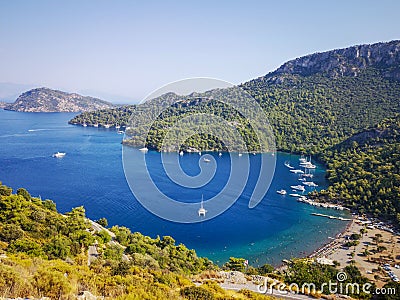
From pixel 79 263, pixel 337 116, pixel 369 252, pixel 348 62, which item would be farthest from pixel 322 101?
pixel 79 263

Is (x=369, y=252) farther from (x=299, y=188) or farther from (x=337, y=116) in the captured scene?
(x=337, y=116)

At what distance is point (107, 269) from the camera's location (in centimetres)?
681

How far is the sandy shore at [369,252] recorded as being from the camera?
13648mm

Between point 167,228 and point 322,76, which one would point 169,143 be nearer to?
point 167,228

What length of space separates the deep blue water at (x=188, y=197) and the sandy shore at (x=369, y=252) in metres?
0.83

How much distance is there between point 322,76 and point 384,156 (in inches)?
1253

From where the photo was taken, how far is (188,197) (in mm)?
22969

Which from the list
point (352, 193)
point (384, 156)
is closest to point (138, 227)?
point (352, 193)

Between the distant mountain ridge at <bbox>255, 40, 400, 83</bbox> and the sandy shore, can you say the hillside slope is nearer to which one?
the distant mountain ridge at <bbox>255, 40, 400, 83</bbox>

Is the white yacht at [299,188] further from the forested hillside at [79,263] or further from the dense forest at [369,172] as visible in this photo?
the forested hillside at [79,263]

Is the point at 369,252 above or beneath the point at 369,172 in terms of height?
beneath

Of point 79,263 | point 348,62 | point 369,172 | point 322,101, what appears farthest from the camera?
point 348,62

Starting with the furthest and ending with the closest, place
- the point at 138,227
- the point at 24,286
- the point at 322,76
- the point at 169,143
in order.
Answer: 1. the point at 322,76
2. the point at 169,143
3. the point at 138,227
4. the point at 24,286

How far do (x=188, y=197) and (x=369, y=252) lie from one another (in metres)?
11.6
